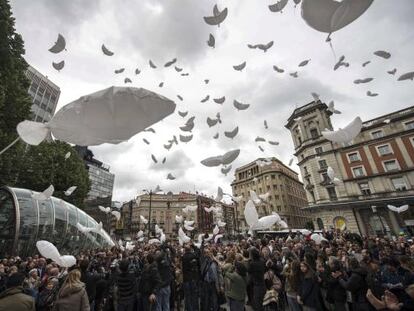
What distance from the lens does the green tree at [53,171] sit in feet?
58.8

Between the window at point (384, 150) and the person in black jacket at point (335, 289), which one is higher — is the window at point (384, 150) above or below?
above

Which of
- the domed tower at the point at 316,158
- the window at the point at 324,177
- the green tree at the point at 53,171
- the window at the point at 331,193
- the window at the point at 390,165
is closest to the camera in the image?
the green tree at the point at 53,171

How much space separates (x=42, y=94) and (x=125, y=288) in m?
52.3

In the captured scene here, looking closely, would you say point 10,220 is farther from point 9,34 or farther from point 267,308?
point 267,308

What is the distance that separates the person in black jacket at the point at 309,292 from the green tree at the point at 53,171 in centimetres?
2063

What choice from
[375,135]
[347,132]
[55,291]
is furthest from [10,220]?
[375,135]

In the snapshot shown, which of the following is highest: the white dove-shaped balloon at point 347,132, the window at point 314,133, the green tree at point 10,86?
the window at point 314,133

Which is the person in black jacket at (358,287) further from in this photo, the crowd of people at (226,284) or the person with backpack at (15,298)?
A: the person with backpack at (15,298)

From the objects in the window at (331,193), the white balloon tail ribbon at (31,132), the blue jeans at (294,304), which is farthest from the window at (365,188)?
the white balloon tail ribbon at (31,132)

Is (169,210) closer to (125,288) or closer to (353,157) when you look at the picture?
(353,157)

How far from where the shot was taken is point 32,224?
37.4ft

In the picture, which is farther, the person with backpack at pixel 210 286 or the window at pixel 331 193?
the window at pixel 331 193

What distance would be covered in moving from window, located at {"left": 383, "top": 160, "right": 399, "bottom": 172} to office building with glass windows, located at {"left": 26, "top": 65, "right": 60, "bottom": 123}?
60.3 metres

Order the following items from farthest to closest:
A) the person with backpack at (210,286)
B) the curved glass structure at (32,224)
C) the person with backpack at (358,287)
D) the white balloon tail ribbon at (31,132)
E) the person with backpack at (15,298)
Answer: the curved glass structure at (32,224) → the person with backpack at (210,286) → the person with backpack at (358,287) → the white balloon tail ribbon at (31,132) → the person with backpack at (15,298)
